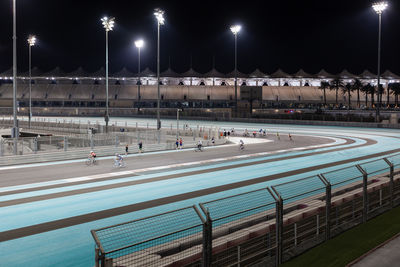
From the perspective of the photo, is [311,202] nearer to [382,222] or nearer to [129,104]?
[382,222]

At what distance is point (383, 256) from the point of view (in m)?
7.90

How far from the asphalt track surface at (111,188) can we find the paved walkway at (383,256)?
560cm

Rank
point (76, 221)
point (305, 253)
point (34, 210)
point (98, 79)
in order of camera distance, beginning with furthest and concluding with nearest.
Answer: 1. point (98, 79)
2. point (34, 210)
3. point (76, 221)
4. point (305, 253)

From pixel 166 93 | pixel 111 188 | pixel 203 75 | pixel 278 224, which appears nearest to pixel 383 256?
pixel 278 224

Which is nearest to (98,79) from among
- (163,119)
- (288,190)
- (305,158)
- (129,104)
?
(129,104)

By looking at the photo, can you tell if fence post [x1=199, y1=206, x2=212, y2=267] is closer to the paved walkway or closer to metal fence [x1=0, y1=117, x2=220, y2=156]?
the paved walkway

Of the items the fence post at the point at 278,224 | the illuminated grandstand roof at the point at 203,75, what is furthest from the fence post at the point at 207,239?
the illuminated grandstand roof at the point at 203,75

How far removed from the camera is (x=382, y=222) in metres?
10.4

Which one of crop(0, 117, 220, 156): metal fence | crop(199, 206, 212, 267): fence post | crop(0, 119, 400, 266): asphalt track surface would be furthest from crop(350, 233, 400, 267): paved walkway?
crop(0, 117, 220, 156): metal fence

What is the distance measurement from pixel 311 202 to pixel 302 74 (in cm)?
11453

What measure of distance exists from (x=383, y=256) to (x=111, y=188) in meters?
11.4

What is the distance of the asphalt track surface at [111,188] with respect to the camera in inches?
384

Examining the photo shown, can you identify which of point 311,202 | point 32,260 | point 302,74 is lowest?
point 32,260

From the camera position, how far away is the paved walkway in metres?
7.52
